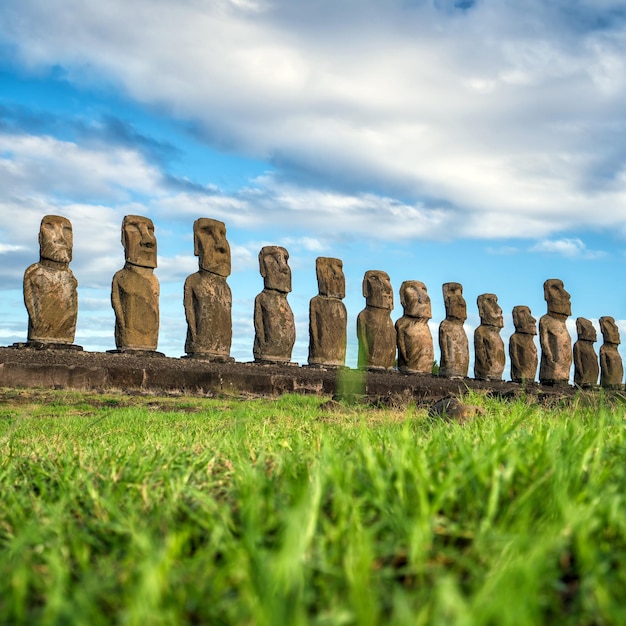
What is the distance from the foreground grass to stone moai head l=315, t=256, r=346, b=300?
13899 millimetres

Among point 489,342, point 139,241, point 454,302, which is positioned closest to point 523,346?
point 489,342

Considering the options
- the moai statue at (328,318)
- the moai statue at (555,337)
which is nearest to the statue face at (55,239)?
the moai statue at (328,318)

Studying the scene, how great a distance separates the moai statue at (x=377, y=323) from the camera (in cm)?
1694

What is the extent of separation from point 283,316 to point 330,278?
188 cm

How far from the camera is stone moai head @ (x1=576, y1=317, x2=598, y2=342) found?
77.5 ft

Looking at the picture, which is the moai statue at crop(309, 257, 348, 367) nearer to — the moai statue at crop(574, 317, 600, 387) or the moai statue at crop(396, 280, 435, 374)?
the moai statue at crop(396, 280, 435, 374)

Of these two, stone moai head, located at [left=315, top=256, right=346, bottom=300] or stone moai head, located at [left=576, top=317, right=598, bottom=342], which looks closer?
stone moai head, located at [left=315, top=256, right=346, bottom=300]

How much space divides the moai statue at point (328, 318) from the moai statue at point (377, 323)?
0.62 meters

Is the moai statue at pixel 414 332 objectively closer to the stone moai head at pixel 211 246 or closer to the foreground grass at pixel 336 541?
the stone moai head at pixel 211 246

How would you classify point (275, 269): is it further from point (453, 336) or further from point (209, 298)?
point (453, 336)

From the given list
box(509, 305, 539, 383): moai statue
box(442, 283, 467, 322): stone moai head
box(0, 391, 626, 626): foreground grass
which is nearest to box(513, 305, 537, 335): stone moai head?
box(509, 305, 539, 383): moai statue

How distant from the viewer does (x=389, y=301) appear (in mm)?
17391

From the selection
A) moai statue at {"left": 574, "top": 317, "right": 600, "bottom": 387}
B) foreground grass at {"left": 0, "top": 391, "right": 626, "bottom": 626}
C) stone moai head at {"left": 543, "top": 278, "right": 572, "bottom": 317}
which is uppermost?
stone moai head at {"left": 543, "top": 278, "right": 572, "bottom": 317}

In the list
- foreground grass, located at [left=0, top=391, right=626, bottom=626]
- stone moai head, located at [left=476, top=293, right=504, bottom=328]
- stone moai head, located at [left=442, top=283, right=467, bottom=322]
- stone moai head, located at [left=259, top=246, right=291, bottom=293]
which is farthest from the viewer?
stone moai head, located at [left=476, top=293, right=504, bottom=328]
